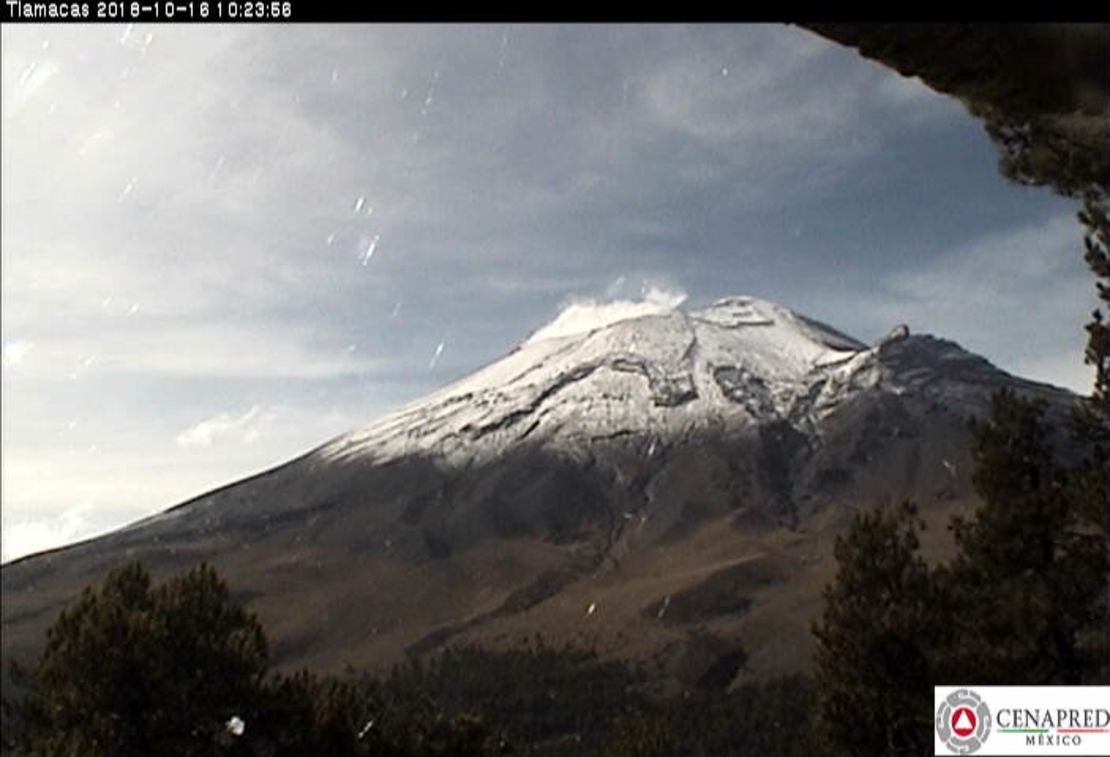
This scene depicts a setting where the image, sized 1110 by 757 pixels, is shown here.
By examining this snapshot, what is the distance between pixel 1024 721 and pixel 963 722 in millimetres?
319

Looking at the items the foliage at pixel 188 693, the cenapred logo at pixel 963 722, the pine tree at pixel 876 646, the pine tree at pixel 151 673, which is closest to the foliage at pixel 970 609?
the pine tree at pixel 876 646

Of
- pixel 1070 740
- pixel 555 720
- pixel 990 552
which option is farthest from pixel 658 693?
pixel 1070 740

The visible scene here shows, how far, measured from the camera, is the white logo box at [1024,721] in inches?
206

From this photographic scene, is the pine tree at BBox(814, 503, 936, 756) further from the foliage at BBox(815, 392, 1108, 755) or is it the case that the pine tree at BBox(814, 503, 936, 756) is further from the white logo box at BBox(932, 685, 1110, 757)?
the white logo box at BBox(932, 685, 1110, 757)

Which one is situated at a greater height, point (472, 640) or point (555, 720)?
point (555, 720)

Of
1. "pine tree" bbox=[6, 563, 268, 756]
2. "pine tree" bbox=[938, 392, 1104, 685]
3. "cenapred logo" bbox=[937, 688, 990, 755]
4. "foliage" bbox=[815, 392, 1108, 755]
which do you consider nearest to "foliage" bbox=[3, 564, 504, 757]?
"pine tree" bbox=[6, 563, 268, 756]

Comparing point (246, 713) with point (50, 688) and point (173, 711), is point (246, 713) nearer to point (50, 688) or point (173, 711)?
point (173, 711)

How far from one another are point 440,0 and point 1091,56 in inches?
123

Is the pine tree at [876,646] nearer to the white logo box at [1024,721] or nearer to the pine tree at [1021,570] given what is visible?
the pine tree at [1021,570]

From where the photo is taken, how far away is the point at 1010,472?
638 inches

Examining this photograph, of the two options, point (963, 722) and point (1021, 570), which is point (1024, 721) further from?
point (1021, 570)

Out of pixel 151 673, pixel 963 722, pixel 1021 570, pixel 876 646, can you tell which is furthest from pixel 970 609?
pixel 151 673

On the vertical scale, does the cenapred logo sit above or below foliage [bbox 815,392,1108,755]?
above

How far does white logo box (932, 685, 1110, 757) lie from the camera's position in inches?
206
